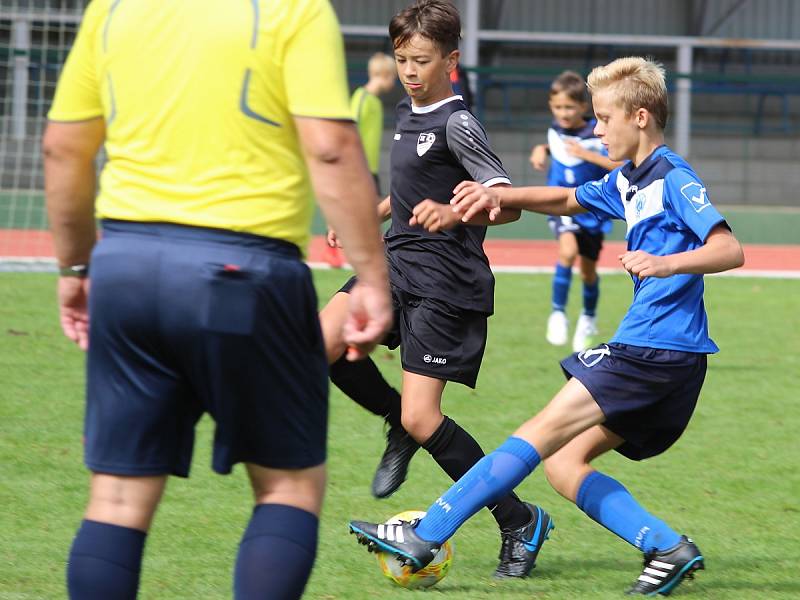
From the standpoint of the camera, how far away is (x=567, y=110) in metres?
9.31

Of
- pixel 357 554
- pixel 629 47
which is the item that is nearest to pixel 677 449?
pixel 357 554

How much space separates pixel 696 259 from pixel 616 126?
1.99ft

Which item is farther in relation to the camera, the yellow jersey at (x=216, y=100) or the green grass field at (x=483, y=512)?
the green grass field at (x=483, y=512)

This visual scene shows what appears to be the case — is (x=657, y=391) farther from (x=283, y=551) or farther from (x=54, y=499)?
(x=54, y=499)

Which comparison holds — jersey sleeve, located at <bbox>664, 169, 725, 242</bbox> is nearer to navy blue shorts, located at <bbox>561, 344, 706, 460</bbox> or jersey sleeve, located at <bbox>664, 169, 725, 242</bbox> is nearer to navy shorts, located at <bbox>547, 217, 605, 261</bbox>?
navy blue shorts, located at <bbox>561, 344, 706, 460</bbox>

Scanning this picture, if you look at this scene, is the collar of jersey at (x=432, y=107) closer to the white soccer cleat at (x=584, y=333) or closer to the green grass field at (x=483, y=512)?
the green grass field at (x=483, y=512)

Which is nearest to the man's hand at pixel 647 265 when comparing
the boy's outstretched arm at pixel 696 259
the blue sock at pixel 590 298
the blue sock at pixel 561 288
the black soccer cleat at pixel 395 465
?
the boy's outstretched arm at pixel 696 259

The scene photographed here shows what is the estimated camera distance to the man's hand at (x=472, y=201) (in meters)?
3.73

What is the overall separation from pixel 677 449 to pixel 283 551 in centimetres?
376

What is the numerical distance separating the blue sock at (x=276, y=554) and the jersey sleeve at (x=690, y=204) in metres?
1.53

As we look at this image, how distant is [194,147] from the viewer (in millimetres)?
2684

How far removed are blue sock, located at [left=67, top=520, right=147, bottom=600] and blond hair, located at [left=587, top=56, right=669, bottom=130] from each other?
2.06 m

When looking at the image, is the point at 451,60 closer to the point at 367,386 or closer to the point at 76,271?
the point at 367,386

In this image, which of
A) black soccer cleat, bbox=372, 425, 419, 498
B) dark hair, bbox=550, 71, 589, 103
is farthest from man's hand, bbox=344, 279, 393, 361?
dark hair, bbox=550, 71, 589, 103
